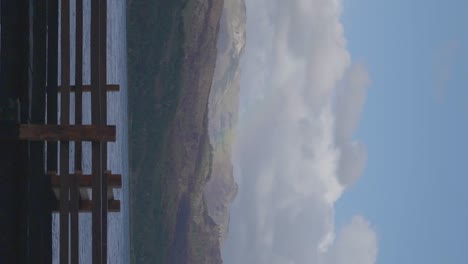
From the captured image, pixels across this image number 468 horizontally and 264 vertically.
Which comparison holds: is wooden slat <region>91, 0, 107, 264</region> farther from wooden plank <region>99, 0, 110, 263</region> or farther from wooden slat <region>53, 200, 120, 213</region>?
wooden slat <region>53, 200, 120, 213</region>

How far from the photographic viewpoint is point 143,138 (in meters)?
53.4

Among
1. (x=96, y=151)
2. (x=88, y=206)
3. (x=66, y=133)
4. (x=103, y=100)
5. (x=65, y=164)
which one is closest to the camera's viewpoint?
(x=65, y=164)

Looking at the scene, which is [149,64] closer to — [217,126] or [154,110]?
[154,110]

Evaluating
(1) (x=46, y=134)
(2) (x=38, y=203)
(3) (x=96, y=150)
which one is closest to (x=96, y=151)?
(3) (x=96, y=150)

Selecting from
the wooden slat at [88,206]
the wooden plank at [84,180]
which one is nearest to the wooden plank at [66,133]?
the wooden plank at [84,180]

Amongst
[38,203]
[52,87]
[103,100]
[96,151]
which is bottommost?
[38,203]

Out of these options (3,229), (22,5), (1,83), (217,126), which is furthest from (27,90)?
(217,126)

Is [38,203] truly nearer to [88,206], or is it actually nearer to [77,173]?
[77,173]

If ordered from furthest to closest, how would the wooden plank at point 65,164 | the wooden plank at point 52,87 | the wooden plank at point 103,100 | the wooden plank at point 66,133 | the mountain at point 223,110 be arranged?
the mountain at point 223,110
the wooden plank at point 52,87
the wooden plank at point 103,100
the wooden plank at point 66,133
the wooden plank at point 65,164

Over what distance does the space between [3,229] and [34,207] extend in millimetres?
433

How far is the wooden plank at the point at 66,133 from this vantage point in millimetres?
9766

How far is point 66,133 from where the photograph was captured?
988 centimetres

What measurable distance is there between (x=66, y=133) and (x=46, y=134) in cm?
24

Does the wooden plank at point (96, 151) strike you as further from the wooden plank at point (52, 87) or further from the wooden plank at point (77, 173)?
the wooden plank at point (52, 87)
